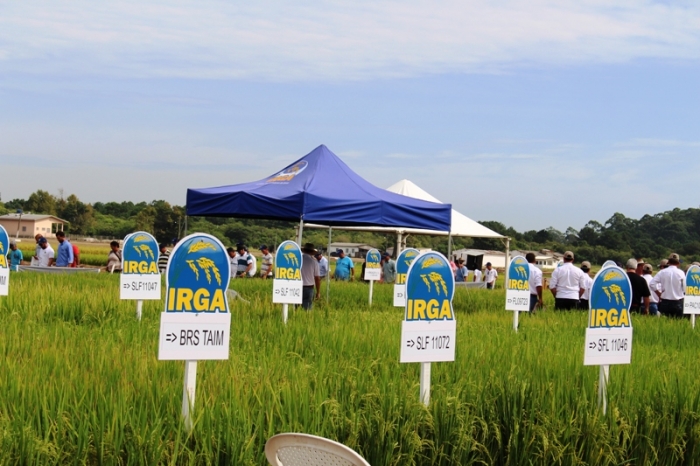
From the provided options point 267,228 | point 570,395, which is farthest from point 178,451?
point 267,228

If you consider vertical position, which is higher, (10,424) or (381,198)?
(381,198)

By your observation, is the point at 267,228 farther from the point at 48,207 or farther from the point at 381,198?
the point at 48,207

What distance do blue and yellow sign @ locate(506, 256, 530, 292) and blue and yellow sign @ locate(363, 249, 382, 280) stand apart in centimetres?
504

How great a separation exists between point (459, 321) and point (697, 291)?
15.1ft

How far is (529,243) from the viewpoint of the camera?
9669cm

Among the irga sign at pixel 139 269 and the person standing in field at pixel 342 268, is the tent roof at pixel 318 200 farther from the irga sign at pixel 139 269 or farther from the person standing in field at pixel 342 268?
the person standing in field at pixel 342 268

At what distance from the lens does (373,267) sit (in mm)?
18328

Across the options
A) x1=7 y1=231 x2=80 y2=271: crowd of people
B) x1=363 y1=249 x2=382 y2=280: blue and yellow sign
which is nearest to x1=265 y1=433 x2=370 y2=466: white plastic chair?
x1=363 y1=249 x2=382 y2=280: blue and yellow sign

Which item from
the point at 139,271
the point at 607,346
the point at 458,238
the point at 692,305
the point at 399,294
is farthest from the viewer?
the point at 458,238

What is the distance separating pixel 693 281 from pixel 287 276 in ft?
22.9

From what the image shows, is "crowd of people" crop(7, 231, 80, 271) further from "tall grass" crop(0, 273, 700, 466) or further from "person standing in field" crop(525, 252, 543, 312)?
"tall grass" crop(0, 273, 700, 466)

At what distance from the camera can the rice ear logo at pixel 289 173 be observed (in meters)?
14.8

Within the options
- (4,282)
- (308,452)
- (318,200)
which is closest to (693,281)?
(318,200)

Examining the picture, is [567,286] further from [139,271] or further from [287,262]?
[139,271]
